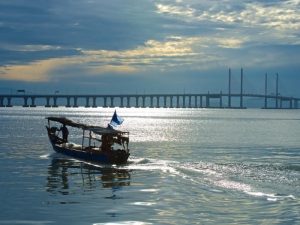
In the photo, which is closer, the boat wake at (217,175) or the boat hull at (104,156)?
the boat wake at (217,175)

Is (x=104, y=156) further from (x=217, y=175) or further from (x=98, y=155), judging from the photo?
(x=217, y=175)

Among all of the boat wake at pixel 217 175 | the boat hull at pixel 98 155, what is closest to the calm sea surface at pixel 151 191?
the boat wake at pixel 217 175

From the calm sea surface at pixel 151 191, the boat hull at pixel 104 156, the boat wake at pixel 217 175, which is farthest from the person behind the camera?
the boat hull at pixel 104 156

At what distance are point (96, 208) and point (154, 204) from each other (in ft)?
8.69

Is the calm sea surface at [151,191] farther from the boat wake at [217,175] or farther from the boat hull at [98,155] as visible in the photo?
the boat hull at [98,155]

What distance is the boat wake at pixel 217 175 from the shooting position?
28.6 metres

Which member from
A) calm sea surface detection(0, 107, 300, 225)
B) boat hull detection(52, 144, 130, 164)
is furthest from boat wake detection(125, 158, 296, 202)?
boat hull detection(52, 144, 130, 164)

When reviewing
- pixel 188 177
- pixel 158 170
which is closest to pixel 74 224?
pixel 188 177

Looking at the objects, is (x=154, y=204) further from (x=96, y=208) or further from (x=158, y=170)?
(x=158, y=170)

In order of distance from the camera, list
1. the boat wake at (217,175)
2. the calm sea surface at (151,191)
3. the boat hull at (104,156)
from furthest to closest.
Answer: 1. the boat hull at (104,156)
2. the boat wake at (217,175)
3. the calm sea surface at (151,191)

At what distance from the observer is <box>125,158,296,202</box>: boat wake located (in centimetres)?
2862

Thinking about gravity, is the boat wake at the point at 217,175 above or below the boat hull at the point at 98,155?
below

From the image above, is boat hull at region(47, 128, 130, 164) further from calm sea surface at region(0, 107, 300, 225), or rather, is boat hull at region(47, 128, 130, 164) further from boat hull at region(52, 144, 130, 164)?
calm sea surface at region(0, 107, 300, 225)

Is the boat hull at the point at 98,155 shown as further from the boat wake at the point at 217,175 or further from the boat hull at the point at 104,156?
the boat wake at the point at 217,175
